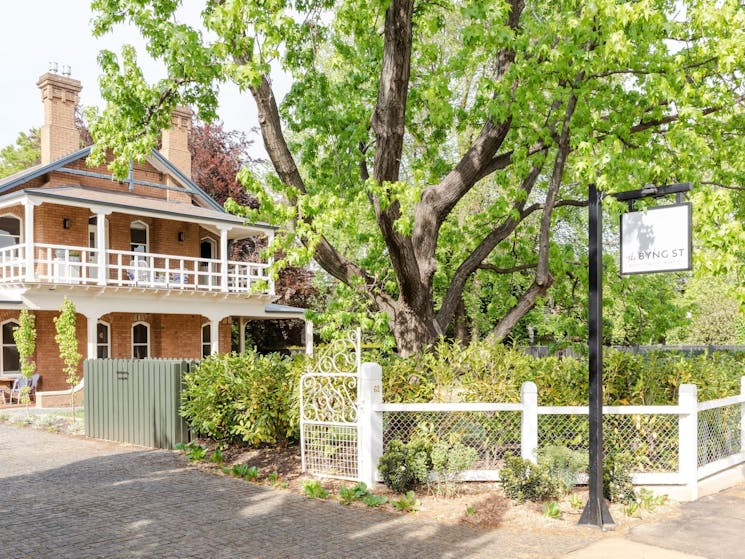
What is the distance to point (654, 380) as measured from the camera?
34.6ft

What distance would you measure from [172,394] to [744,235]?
9348 mm

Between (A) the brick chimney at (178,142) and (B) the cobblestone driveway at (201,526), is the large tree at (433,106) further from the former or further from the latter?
(A) the brick chimney at (178,142)

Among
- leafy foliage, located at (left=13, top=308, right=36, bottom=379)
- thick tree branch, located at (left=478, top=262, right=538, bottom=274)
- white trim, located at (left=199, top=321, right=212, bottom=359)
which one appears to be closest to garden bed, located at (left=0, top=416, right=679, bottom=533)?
thick tree branch, located at (left=478, top=262, right=538, bottom=274)

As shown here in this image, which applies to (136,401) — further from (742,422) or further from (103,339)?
(103,339)

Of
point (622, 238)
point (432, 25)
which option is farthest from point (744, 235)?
point (432, 25)

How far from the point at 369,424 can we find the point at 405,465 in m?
0.70

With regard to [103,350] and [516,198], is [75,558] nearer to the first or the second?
[516,198]

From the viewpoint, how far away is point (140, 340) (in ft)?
88.3

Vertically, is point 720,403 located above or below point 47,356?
above

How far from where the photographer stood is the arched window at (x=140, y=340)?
87.4ft

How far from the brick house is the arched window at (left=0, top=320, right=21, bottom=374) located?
0.11 ft

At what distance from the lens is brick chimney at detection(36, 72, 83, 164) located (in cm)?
2673

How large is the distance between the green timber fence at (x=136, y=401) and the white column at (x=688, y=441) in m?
8.08

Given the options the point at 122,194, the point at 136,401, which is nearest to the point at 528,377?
the point at 136,401
